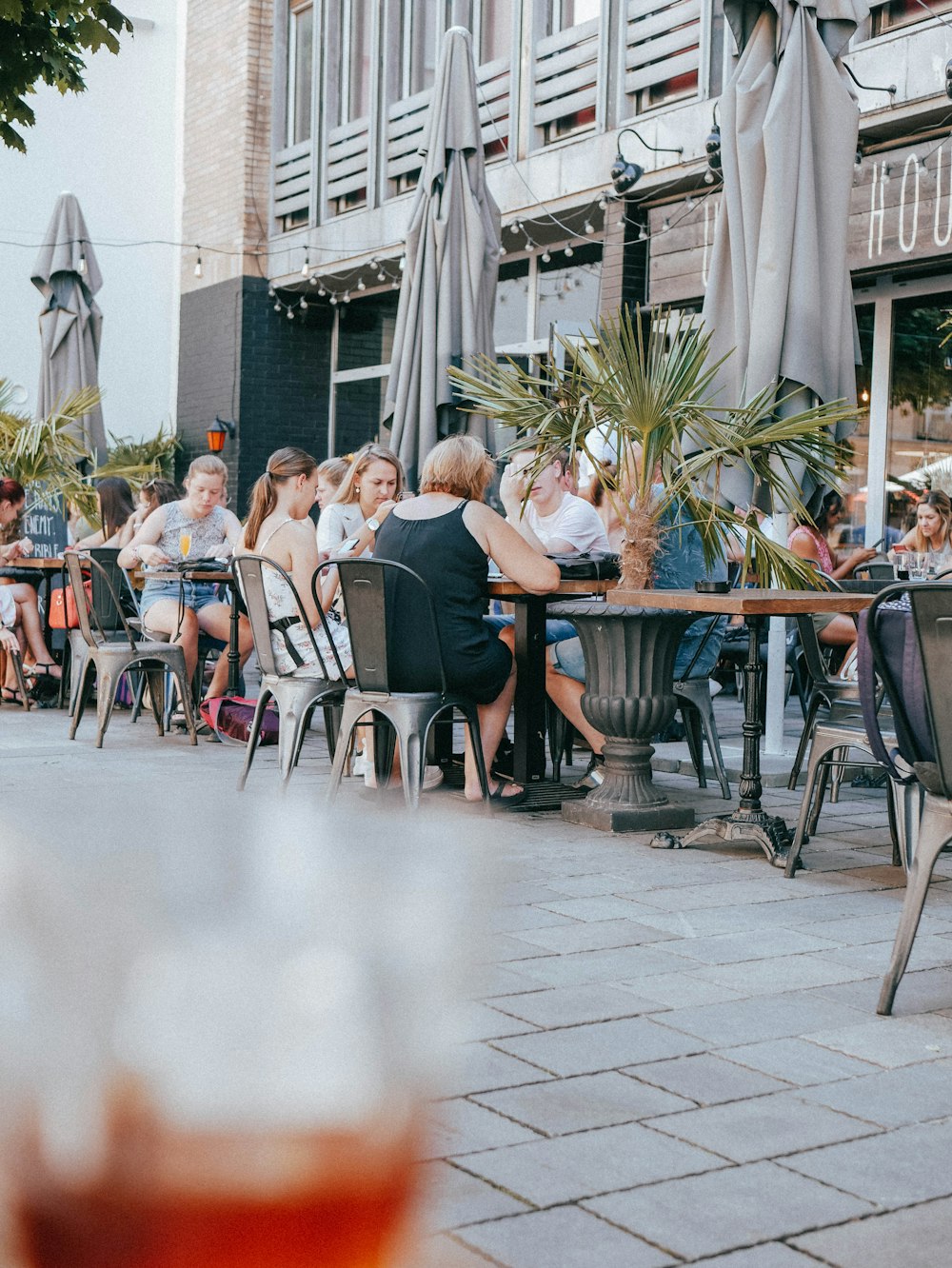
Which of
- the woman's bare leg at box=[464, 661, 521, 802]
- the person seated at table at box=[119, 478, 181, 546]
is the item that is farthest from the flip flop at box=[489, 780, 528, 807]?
the person seated at table at box=[119, 478, 181, 546]

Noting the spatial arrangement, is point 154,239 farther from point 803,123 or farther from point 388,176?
point 803,123

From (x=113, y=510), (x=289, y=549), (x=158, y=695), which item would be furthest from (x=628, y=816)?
(x=113, y=510)

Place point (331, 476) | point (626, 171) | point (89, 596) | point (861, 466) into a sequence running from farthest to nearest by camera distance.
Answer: point (626, 171), point (861, 466), point (331, 476), point (89, 596)

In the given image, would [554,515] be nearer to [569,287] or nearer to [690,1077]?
[690,1077]

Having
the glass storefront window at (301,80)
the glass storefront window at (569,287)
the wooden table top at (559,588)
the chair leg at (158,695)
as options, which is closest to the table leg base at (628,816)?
the wooden table top at (559,588)

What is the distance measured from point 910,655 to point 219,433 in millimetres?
12218

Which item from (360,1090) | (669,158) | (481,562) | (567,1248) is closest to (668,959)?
(567,1248)

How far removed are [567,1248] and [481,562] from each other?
11.0 feet

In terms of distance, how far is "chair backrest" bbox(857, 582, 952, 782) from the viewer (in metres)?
2.91

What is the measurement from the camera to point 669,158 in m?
9.98

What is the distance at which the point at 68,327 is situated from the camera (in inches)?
450

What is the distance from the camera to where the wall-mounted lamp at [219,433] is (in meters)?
14.7

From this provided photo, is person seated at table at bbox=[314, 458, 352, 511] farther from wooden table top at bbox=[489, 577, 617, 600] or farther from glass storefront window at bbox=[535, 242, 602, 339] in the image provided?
glass storefront window at bbox=[535, 242, 602, 339]

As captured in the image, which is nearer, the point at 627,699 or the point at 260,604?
the point at 627,699
